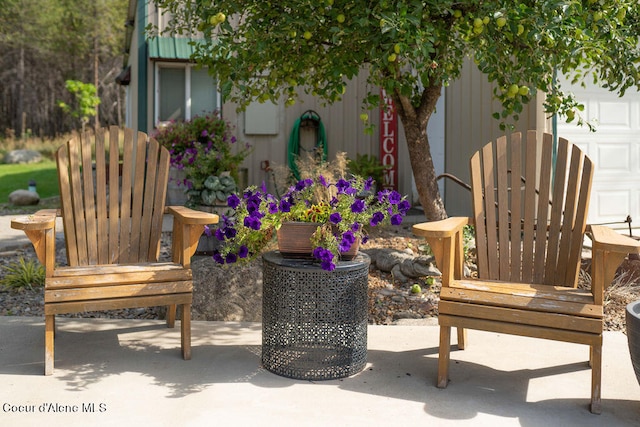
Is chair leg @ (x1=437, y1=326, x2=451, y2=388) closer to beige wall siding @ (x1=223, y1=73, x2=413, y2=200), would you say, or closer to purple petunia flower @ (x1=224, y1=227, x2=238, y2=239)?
purple petunia flower @ (x1=224, y1=227, x2=238, y2=239)

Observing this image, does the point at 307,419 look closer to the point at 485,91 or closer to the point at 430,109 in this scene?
the point at 430,109

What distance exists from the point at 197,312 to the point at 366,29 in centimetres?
181

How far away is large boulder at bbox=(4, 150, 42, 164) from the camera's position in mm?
15859

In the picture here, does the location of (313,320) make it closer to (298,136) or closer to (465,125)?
(465,125)

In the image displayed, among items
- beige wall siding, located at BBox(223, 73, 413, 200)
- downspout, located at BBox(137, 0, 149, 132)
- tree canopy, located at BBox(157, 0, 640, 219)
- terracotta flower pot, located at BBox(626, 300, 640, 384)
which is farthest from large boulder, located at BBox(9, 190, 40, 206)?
terracotta flower pot, located at BBox(626, 300, 640, 384)

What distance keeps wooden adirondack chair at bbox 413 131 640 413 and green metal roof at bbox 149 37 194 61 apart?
21.6 feet

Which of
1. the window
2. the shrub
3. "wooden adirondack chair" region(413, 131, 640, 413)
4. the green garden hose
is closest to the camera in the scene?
"wooden adirondack chair" region(413, 131, 640, 413)

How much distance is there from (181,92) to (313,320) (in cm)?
722

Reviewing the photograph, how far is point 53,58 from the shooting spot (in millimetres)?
20422

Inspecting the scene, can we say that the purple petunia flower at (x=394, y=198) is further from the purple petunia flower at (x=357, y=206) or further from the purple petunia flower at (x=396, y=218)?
the purple petunia flower at (x=357, y=206)

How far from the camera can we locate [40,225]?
2.74m

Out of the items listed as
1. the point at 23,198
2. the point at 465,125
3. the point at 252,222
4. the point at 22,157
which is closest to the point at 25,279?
the point at 252,222

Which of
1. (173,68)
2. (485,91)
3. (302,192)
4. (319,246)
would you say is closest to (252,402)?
(319,246)

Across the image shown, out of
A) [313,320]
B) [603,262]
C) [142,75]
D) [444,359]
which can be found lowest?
[444,359]
